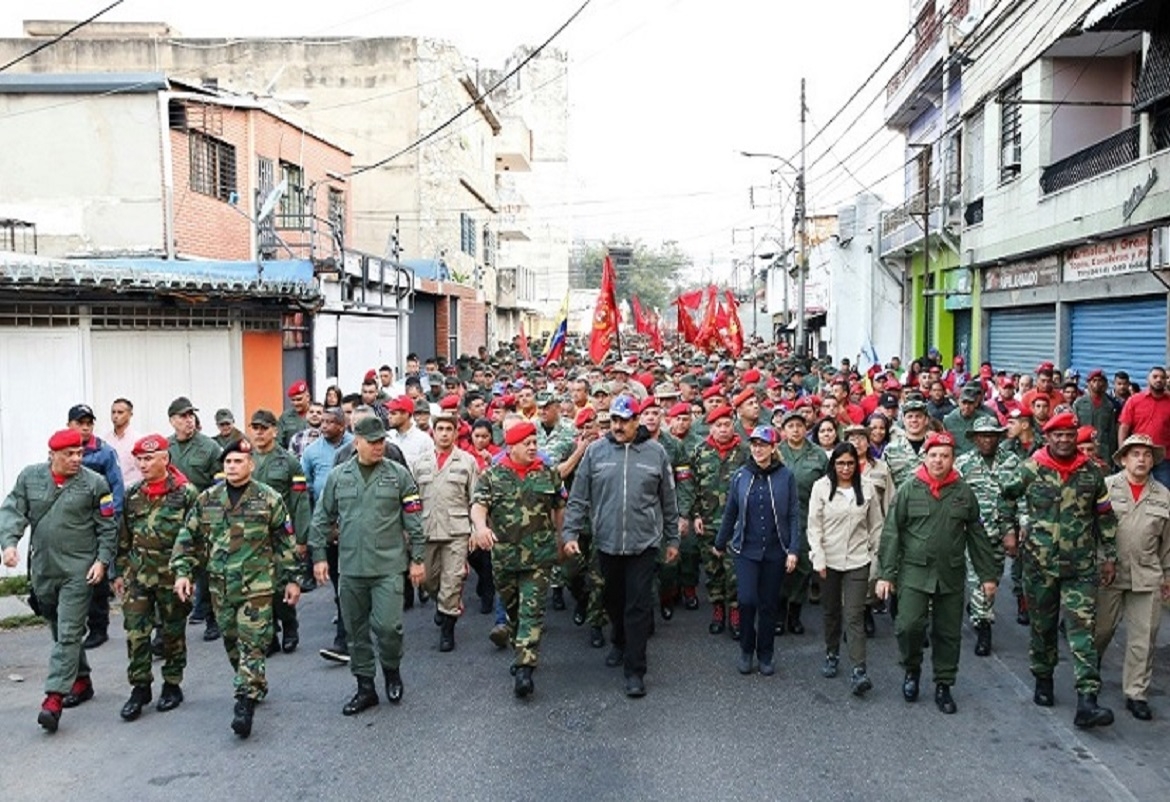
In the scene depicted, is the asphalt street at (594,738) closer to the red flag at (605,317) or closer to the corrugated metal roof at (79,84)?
the corrugated metal roof at (79,84)

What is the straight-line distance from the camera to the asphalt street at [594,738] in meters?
5.68

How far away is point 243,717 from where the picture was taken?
6449 millimetres

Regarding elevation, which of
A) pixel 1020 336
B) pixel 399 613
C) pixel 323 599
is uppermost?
pixel 1020 336

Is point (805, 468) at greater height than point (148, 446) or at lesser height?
lesser

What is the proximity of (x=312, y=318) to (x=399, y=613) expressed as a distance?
11655 millimetres

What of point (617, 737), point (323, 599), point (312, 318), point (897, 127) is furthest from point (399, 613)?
point (897, 127)

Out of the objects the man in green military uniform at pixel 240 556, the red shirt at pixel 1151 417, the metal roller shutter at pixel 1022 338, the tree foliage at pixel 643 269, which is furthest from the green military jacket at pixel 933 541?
the tree foliage at pixel 643 269

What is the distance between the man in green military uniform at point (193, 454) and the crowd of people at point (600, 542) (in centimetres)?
2

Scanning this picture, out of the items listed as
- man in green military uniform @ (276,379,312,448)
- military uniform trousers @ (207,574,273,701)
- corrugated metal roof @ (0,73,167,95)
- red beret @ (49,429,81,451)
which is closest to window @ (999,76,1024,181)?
man in green military uniform @ (276,379,312,448)

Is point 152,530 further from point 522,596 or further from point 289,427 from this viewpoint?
point 289,427

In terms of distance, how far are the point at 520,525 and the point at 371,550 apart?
1099mm

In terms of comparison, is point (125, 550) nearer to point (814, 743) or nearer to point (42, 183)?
point (814, 743)

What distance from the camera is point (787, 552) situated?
25.0ft

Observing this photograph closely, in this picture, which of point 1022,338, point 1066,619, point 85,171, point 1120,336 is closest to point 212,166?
point 85,171
